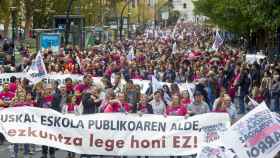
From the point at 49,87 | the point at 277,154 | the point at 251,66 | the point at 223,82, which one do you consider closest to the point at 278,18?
the point at 251,66

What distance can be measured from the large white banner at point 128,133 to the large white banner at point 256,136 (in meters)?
2.68

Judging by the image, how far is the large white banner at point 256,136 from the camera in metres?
12.4

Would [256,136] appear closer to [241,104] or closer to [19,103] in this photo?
[19,103]

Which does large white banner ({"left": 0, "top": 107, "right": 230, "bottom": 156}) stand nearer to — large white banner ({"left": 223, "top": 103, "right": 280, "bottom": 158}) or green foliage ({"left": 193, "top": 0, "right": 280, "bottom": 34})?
large white banner ({"left": 223, "top": 103, "right": 280, "bottom": 158})

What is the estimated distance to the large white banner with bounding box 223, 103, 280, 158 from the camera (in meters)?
12.4

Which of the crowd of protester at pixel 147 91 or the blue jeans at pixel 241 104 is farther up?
the crowd of protester at pixel 147 91

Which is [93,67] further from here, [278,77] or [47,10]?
[47,10]

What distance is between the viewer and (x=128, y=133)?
15.7 m

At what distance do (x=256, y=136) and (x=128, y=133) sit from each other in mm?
3725

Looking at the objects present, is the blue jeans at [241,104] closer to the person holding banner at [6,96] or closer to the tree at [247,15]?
the tree at [247,15]

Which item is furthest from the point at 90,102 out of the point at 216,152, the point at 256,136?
the point at 256,136

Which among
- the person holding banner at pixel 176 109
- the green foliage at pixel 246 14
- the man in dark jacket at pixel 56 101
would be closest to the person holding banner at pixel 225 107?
the person holding banner at pixel 176 109

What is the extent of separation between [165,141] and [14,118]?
9.90ft

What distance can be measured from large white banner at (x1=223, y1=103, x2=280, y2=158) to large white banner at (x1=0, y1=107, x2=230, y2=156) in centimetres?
268
